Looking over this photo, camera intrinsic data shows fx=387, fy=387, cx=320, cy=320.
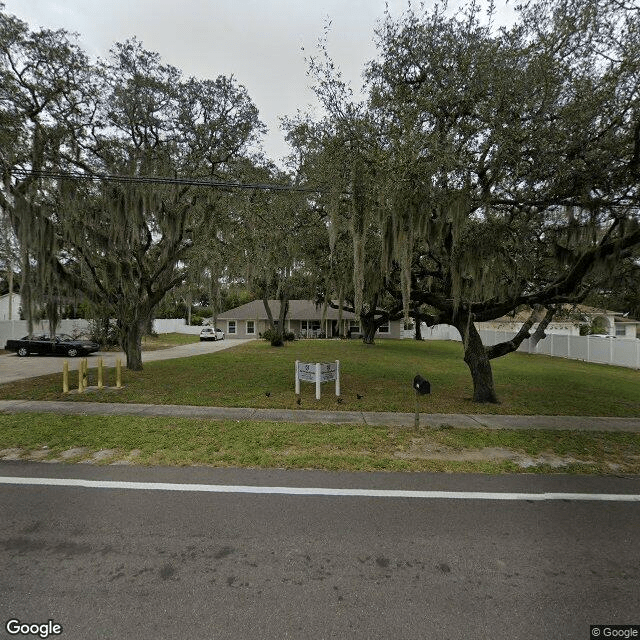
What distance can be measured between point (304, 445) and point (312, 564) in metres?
3.14

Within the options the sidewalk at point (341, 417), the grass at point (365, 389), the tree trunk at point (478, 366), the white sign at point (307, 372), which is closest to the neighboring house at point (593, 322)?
the grass at point (365, 389)

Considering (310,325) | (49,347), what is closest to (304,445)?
(49,347)

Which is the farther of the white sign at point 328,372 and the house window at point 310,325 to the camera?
the house window at point 310,325

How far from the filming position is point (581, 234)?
26.8 feet

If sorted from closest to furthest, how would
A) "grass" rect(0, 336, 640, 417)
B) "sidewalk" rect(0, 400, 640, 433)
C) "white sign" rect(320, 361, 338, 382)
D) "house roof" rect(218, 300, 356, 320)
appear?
1. "sidewalk" rect(0, 400, 640, 433)
2. "grass" rect(0, 336, 640, 417)
3. "white sign" rect(320, 361, 338, 382)
4. "house roof" rect(218, 300, 356, 320)

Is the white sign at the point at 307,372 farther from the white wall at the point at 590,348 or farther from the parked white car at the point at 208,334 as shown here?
the parked white car at the point at 208,334

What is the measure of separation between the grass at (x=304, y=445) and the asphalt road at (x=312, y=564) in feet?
3.11

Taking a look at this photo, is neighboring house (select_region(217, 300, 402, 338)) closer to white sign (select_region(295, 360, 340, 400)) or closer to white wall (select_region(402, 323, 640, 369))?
white wall (select_region(402, 323, 640, 369))

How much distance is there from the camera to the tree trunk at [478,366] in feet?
32.7

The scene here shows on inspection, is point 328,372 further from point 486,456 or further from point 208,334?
point 208,334

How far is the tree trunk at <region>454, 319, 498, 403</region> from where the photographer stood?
998 centimetres

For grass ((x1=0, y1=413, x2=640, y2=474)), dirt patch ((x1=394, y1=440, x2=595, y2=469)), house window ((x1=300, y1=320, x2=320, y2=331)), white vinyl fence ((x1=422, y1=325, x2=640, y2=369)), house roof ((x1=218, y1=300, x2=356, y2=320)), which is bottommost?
dirt patch ((x1=394, y1=440, x2=595, y2=469))

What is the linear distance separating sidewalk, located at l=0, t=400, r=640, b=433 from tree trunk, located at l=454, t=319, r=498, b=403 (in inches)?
57.6

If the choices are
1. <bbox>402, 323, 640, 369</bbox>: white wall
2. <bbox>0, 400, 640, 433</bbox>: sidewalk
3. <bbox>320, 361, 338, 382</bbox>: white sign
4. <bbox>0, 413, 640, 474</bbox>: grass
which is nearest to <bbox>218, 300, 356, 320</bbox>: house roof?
<bbox>402, 323, 640, 369</bbox>: white wall
